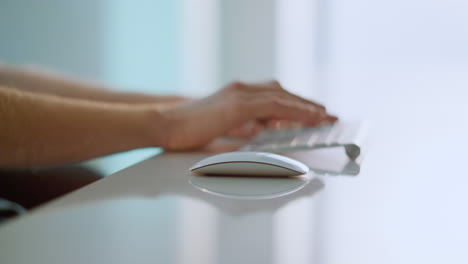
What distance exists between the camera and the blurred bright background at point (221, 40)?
3068mm

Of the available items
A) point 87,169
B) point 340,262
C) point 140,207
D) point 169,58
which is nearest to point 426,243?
point 340,262

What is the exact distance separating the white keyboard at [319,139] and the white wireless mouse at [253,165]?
174 millimetres

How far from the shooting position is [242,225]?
32 cm

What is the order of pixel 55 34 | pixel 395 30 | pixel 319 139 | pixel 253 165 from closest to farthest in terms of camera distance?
pixel 253 165, pixel 319 139, pixel 395 30, pixel 55 34

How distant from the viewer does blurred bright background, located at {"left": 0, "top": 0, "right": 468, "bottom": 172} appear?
307cm

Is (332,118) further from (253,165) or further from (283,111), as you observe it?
(253,165)

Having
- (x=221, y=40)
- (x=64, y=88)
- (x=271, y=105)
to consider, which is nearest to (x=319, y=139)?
(x=271, y=105)

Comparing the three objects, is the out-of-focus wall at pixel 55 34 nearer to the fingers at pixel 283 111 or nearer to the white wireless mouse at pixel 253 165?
the fingers at pixel 283 111

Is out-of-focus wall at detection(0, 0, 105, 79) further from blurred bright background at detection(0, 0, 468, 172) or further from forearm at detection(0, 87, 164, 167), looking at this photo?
forearm at detection(0, 87, 164, 167)

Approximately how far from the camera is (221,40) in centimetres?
375

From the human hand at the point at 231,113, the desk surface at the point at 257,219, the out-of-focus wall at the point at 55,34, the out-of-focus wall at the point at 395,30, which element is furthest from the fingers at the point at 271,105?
the out-of-focus wall at the point at 55,34

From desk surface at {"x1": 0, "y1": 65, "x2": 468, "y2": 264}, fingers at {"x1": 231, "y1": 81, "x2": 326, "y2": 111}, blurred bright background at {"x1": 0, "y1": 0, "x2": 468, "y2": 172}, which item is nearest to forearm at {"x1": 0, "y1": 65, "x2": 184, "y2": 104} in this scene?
fingers at {"x1": 231, "y1": 81, "x2": 326, "y2": 111}

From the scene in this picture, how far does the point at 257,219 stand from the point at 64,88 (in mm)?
1067

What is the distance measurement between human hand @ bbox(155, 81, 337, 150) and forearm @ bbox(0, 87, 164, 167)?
0.12ft
